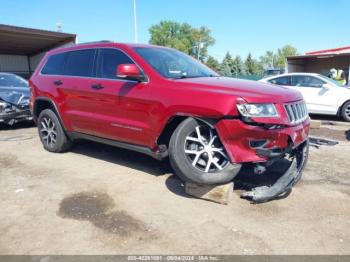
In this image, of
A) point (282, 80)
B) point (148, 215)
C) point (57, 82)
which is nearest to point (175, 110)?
point (148, 215)

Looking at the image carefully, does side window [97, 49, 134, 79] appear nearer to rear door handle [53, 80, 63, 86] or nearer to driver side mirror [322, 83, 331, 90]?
rear door handle [53, 80, 63, 86]

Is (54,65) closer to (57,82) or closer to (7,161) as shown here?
(57,82)

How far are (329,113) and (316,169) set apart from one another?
630 centimetres

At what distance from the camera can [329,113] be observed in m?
11.0

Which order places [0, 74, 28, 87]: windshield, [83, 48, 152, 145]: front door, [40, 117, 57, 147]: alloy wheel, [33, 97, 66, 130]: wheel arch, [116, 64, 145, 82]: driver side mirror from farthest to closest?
1. [0, 74, 28, 87]: windshield
2. [40, 117, 57, 147]: alloy wheel
3. [33, 97, 66, 130]: wheel arch
4. [83, 48, 152, 145]: front door
5. [116, 64, 145, 82]: driver side mirror

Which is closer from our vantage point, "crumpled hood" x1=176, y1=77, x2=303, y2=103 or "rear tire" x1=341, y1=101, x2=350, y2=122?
"crumpled hood" x1=176, y1=77, x2=303, y2=103

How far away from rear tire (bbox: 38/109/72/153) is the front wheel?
9.07ft

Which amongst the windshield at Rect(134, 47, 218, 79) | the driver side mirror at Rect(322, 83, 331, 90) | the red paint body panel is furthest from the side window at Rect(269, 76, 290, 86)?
the red paint body panel

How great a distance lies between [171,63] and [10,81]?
6925mm

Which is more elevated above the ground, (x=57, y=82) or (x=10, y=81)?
(x=10, y=81)

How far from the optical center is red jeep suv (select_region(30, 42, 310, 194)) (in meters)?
3.73

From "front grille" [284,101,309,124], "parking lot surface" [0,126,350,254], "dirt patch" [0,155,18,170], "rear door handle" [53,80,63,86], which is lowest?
"parking lot surface" [0,126,350,254]

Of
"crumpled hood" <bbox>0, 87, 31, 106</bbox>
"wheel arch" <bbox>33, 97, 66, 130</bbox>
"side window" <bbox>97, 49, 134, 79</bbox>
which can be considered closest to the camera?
"side window" <bbox>97, 49, 134, 79</bbox>

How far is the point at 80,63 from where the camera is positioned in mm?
5617
